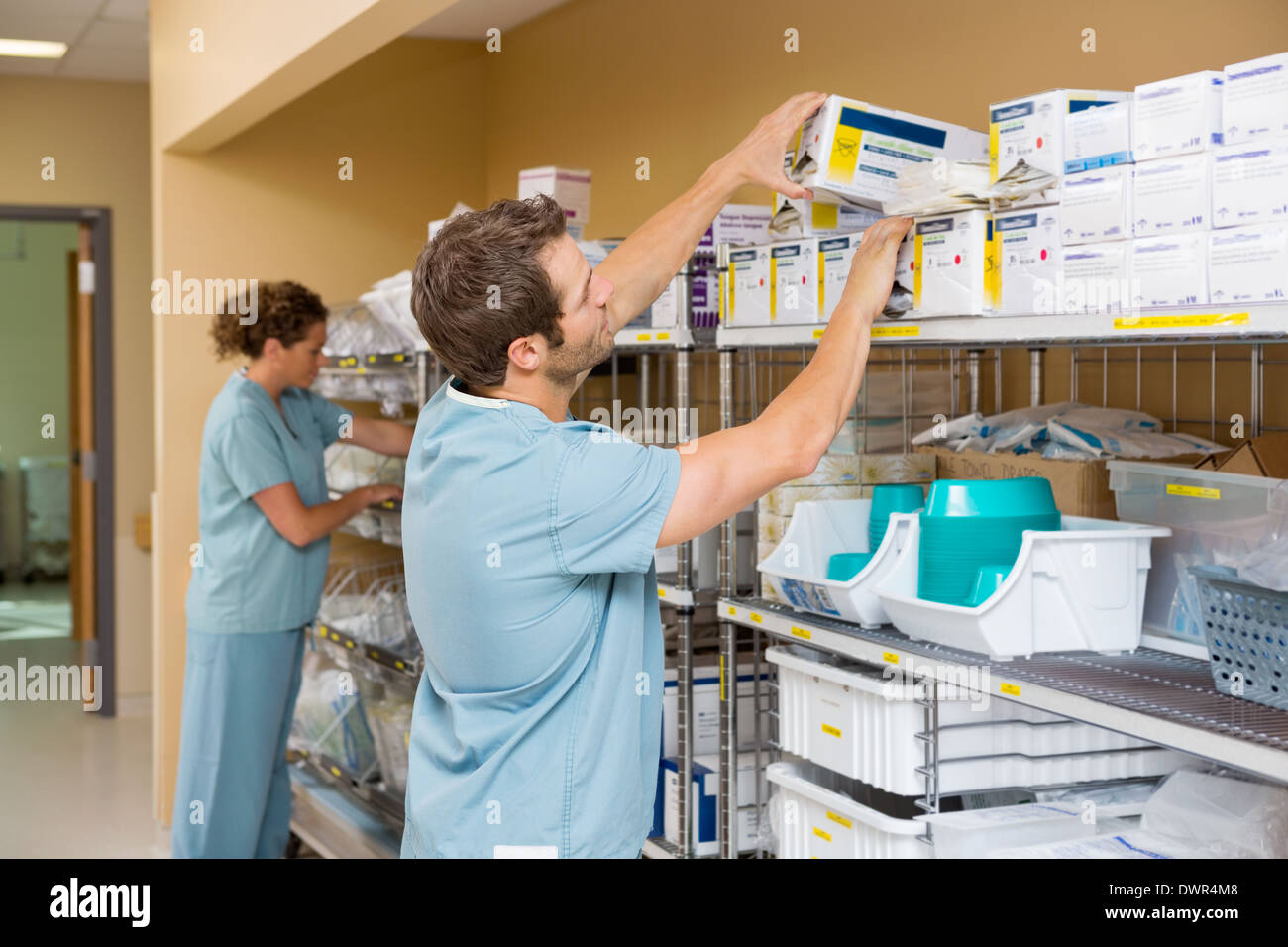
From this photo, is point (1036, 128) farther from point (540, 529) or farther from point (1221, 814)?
point (1221, 814)

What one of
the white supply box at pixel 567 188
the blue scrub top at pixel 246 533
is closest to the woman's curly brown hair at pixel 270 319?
the blue scrub top at pixel 246 533

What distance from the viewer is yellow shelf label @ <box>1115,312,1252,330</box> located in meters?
1.83

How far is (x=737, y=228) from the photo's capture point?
11.0ft

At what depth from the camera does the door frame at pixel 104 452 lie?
7.25m

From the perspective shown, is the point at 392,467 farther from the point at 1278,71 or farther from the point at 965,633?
the point at 1278,71

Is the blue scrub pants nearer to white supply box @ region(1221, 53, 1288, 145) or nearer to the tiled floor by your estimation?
the tiled floor

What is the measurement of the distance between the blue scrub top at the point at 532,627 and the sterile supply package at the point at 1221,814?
929 millimetres

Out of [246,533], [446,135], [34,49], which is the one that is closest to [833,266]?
[246,533]

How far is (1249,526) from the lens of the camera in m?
2.16

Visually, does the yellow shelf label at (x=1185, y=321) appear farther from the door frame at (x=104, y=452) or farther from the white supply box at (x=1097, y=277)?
the door frame at (x=104, y=452)

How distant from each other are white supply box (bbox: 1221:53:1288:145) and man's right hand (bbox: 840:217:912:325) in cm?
59

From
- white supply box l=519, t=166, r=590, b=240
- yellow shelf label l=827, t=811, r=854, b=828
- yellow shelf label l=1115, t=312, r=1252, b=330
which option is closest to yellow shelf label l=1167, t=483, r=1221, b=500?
yellow shelf label l=1115, t=312, r=1252, b=330
